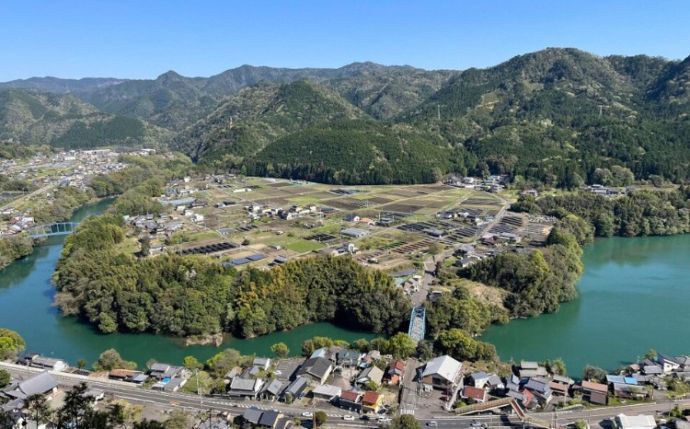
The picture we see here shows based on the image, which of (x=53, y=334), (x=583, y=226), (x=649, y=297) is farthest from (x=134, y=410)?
(x=583, y=226)

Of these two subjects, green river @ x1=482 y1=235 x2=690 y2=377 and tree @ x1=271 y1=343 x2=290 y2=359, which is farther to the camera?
green river @ x1=482 y1=235 x2=690 y2=377

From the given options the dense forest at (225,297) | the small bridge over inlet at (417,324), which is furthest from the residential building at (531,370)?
the dense forest at (225,297)

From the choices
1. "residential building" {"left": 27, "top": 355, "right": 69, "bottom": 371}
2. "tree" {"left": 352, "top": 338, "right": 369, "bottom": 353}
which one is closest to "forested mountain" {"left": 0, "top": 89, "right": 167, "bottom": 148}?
"residential building" {"left": 27, "top": 355, "right": 69, "bottom": 371}

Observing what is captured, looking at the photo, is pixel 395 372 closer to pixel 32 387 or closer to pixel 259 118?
pixel 32 387

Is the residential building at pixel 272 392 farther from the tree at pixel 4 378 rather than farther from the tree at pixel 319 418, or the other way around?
the tree at pixel 4 378

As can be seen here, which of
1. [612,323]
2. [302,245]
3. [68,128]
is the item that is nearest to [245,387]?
[612,323]

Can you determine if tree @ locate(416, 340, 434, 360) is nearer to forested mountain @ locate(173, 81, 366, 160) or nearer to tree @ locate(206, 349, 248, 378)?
tree @ locate(206, 349, 248, 378)
